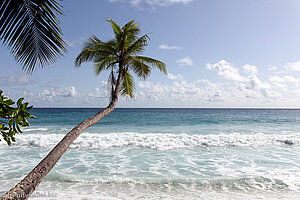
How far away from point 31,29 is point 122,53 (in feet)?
12.4

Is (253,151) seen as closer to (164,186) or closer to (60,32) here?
(164,186)

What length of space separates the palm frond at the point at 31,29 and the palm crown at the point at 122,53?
10.6 feet

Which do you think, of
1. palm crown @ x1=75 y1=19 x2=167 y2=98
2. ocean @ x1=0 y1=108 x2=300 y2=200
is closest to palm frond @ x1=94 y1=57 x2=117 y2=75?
palm crown @ x1=75 y1=19 x2=167 y2=98

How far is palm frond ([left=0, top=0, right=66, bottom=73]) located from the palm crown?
3.23 meters

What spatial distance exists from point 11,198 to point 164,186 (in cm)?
460

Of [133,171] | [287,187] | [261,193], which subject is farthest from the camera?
[133,171]

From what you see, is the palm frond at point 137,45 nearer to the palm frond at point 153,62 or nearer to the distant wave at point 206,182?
the palm frond at point 153,62

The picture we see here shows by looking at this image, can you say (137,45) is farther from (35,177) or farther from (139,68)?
(35,177)

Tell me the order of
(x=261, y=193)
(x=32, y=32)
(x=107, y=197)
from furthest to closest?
(x=261, y=193) < (x=107, y=197) < (x=32, y=32)

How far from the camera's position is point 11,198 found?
1.90m

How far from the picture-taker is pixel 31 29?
100 inches

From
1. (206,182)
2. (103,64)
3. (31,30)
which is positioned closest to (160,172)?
(206,182)

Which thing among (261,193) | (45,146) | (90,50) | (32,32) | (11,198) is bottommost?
(45,146)

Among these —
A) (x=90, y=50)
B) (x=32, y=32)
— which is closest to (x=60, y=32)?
(x=32, y=32)
